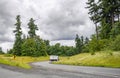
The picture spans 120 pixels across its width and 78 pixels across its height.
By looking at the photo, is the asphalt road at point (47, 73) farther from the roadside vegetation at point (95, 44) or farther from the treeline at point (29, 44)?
the treeline at point (29, 44)

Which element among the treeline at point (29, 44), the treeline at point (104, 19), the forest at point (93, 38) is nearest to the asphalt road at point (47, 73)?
the forest at point (93, 38)

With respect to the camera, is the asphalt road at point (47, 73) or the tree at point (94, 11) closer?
the asphalt road at point (47, 73)

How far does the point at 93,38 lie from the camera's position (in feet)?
224

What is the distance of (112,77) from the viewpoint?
16719 millimetres

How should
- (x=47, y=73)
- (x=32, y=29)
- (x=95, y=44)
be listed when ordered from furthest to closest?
(x=32, y=29), (x=95, y=44), (x=47, y=73)

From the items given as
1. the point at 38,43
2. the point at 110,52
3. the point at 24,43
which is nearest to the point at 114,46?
the point at 110,52

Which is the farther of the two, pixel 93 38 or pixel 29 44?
pixel 29 44

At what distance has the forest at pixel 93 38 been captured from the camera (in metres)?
54.2

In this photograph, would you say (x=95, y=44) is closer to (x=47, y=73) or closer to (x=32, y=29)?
(x=47, y=73)

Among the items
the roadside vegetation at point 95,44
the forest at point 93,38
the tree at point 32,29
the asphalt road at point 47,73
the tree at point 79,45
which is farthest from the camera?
the tree at point 79,45

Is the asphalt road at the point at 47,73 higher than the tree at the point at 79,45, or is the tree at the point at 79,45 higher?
the tree at the point at 79,45

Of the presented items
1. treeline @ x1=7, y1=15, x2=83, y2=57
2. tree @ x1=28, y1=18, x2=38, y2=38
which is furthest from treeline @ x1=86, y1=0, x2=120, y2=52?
tree @ x1=28, y1=18, x2=38, y2=38

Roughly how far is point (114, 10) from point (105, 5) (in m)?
2.62

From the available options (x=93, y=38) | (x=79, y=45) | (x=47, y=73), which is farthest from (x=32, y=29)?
(x=47, y=73)
